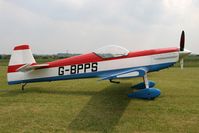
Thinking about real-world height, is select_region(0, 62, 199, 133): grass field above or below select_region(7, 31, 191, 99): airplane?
below

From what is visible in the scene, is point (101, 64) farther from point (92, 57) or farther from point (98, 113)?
point (98, 113)

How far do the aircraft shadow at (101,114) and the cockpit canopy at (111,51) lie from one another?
1.48 metres

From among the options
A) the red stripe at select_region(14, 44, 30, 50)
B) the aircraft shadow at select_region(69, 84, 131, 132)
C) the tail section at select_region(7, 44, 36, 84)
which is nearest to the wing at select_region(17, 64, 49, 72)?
the tail section at select_region(7, 44, 36, 84)

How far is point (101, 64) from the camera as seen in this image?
28.3 ft

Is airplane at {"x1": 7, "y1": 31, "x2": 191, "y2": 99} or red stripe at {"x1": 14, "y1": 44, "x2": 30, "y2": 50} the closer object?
airplane at {"x1": 7, "y1": 31, "x2": 191, "y2": 99}

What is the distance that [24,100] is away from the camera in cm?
742

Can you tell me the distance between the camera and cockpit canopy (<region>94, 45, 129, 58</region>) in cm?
842

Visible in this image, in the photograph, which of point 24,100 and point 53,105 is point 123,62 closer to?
point 53,105

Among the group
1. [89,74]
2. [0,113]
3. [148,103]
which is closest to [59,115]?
[0,113]

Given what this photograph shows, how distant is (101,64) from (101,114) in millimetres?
3121

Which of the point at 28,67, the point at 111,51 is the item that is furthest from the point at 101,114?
the point at 28,67

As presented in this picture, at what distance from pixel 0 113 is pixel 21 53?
11.8ft

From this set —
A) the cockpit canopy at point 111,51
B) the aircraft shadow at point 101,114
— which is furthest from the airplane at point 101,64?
the aircraft shadow at point 101,114

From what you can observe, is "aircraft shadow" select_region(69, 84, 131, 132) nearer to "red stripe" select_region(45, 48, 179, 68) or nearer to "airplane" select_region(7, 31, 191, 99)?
"airplane" select_region(7, 31, 191, 99)
